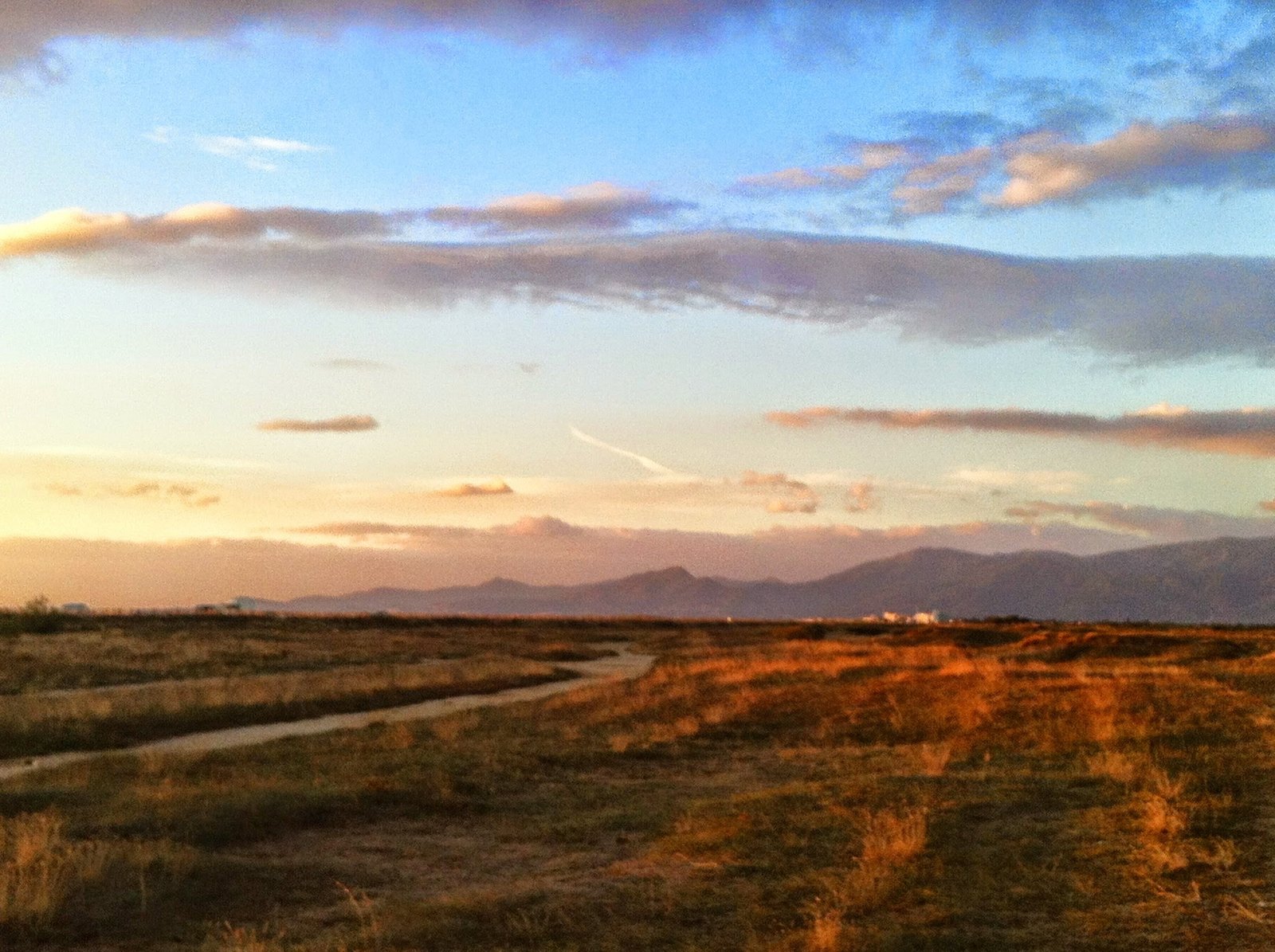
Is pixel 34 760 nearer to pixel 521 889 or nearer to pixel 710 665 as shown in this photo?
pixel 521 889

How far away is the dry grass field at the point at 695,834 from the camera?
36.7 ft

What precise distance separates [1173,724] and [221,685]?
31778 millimetres

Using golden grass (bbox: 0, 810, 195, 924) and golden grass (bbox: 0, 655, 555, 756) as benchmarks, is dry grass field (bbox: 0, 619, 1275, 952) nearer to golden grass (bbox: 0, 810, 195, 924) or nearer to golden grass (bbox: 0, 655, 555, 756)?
golden grass (bbox: 0, 810, 195, 924)

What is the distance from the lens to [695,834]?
49.3ft

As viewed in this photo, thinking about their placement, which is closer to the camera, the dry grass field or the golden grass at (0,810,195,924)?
the dry grass field

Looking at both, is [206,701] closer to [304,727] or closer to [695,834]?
[304,727]

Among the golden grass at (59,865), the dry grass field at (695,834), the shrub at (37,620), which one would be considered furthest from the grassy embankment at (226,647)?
the golden grass at (59,865)

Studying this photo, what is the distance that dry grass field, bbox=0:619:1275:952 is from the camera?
36.7ft

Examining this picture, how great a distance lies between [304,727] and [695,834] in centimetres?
2146

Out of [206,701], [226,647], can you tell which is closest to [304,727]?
[206,701]

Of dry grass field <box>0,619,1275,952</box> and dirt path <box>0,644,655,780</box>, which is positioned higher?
dry grass field <box>0,619,1275,952</box>

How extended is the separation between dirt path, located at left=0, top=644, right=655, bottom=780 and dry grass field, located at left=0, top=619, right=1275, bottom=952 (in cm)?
239

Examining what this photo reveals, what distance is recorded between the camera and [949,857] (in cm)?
1327

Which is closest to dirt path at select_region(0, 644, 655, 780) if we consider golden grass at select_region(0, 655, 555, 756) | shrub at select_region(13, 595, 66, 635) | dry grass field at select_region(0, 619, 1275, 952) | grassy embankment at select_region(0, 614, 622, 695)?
golden grass at select_region(0, 655, 555, 756)
